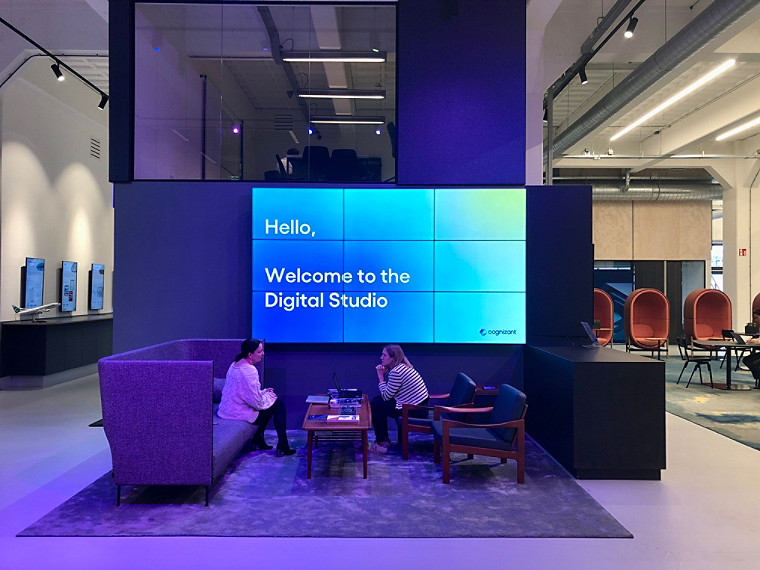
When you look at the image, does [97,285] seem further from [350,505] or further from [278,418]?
[350,505]

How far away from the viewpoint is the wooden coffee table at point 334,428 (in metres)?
4.54

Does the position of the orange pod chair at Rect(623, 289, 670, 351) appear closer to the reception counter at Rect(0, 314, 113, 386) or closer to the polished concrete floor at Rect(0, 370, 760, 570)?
the polished concrete floor at Rect(0, 370, 760, 570)

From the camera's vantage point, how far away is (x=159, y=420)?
13.2ft

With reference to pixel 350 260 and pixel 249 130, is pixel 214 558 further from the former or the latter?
pixel 249 130

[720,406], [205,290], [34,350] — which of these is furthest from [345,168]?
→ [720,406]

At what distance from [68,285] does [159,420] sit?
26.0 ft

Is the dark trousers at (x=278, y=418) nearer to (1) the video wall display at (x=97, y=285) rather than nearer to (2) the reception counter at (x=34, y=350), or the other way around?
(2) the reception counter at (x=34, y=350)

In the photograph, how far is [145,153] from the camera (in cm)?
656

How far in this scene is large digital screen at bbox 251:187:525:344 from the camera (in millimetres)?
6242

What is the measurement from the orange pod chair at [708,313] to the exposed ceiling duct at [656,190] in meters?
4.28

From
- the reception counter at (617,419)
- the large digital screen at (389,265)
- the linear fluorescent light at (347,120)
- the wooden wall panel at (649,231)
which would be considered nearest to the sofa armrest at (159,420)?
the large digital screen at (389,265)

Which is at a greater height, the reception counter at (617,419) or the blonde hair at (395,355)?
the blonde hair at (395,355)

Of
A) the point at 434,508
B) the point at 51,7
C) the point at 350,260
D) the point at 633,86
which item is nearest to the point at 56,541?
the point at 434,508

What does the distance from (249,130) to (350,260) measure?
2020mm
